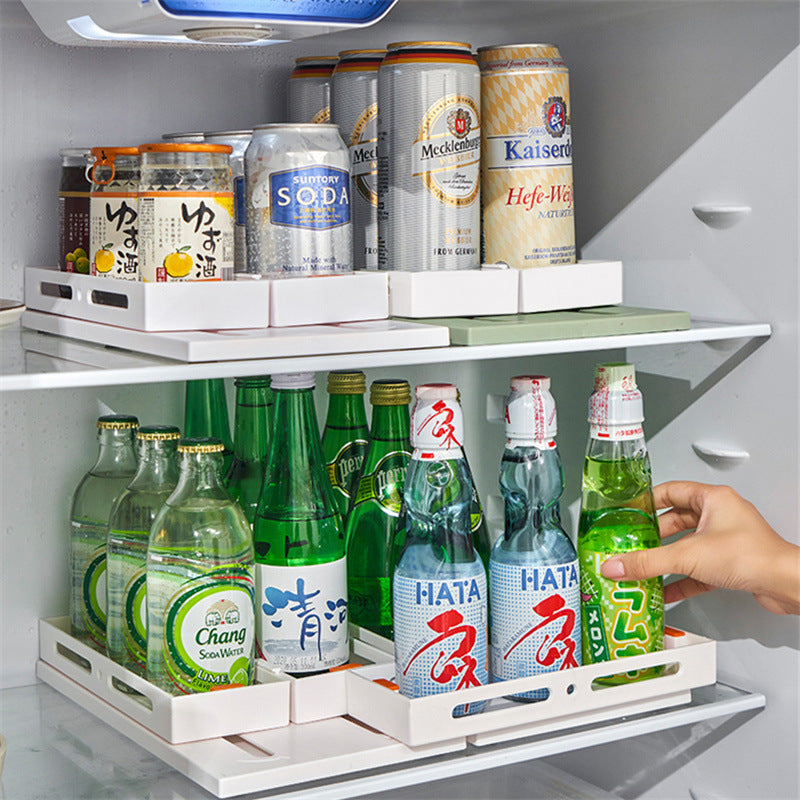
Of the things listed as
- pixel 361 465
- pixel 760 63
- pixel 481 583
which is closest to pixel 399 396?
pixel 361 465

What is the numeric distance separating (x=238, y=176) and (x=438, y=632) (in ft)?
1.66

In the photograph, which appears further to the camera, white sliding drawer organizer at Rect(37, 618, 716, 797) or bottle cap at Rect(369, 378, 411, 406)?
bottle cap at Rect(369, 378, 411, 406)

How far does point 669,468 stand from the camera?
1.49 m

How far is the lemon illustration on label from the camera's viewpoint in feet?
3.73

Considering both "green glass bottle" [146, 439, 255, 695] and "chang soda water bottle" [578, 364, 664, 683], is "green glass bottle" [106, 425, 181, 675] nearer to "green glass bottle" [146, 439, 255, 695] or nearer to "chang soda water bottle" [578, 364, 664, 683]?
"green glass bottle" [146, 439, 255, 695]

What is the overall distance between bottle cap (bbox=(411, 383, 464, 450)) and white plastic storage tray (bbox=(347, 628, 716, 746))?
9.1 inches

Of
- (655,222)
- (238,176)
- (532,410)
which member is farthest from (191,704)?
(655,222)

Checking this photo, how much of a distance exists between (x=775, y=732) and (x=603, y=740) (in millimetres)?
269

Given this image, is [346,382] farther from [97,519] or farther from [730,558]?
[730,558]

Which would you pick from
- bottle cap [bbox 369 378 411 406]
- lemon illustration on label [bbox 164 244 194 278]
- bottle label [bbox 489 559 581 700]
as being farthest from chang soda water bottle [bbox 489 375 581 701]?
lemon illustration on label [bbox 164 244 194 278]

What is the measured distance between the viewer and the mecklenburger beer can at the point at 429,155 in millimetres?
1236

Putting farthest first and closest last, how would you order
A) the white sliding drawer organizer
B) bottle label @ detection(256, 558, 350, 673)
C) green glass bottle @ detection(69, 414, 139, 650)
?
1. green glass bottle @ detection(69, 414, 139, 650)
2. bottle label @ detection(256, 558, 350, 673)
3. the white sliding drawer organizer

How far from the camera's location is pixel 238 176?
4.19 ft

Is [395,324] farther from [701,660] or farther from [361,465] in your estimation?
[701,660]
